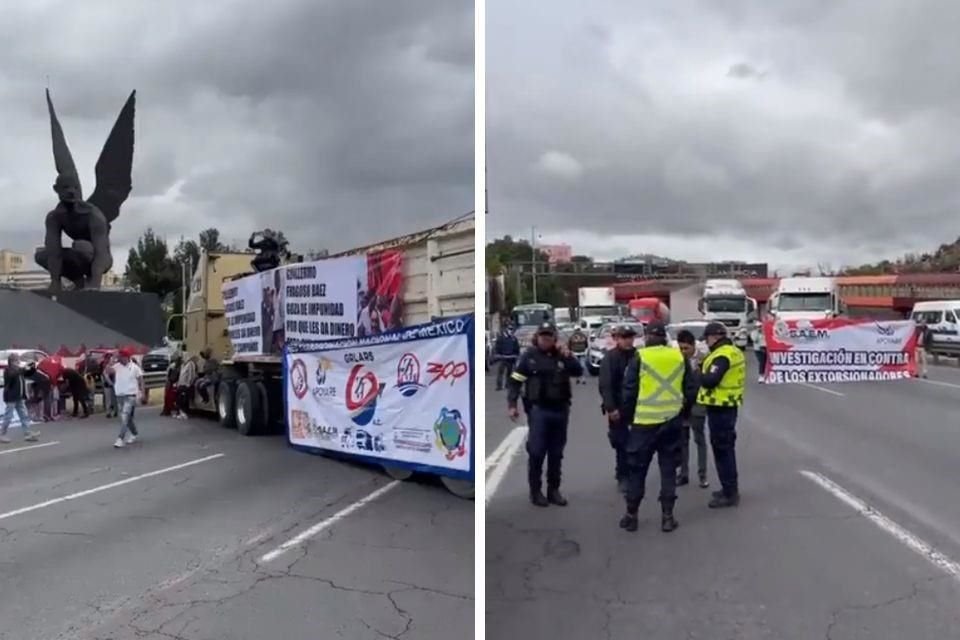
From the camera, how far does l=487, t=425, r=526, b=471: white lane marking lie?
1566 mm

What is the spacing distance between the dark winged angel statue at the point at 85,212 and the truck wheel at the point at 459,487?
102cm

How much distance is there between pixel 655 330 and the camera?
1.48 meters

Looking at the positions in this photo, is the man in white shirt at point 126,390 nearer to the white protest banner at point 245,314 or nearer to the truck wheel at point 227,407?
the truck wheel at point 227,407

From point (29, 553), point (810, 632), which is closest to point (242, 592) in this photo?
point (29, 553)

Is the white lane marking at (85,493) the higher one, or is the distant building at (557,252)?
the distant building at (557,252)

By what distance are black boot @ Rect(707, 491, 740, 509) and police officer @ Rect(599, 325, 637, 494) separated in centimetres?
16

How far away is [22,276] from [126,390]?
0.39m

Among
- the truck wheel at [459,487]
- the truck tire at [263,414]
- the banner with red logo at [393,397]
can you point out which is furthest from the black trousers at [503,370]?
the truck tire at [263,414]

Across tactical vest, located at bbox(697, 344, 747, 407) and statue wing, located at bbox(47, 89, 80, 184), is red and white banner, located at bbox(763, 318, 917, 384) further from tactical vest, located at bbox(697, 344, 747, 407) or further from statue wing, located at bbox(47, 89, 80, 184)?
statue wing, located at bbox(47, 89, 80, 184)

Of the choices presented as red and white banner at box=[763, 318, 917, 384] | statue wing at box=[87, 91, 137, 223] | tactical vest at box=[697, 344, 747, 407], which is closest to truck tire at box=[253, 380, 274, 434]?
statue wing at box=[87, 91, 137, 223]

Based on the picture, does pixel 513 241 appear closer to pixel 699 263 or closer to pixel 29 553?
pixel 699 263

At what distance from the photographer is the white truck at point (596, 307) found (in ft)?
4.84

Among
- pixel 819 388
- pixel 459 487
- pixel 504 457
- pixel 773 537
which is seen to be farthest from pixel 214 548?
pixel 819 388

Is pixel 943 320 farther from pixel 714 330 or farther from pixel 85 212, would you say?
pixel 85 212
